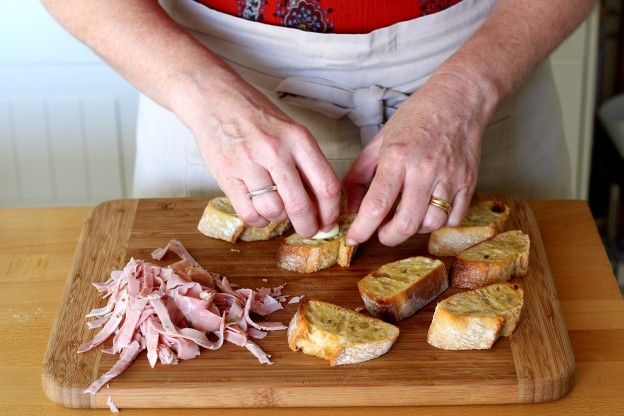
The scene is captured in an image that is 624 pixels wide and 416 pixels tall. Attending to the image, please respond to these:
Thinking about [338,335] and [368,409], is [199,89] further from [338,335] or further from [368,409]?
[368,409]

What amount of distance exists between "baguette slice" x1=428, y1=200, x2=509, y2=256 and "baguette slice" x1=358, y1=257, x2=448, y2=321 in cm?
8

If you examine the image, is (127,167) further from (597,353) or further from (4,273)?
(597,353)

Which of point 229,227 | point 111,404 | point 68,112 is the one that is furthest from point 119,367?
point 68,112

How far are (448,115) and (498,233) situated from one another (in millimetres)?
251

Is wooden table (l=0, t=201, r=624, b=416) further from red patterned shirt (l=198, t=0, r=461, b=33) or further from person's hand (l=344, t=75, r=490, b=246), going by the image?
red patterned shirt (l=198, t=0, r=461, b=33)

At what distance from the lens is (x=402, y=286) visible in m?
1.55

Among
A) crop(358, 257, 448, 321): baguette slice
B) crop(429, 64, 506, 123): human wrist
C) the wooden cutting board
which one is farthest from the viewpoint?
crop(429, 64, 506, 123): human wrist

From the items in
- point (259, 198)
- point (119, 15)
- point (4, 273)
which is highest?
point (119, 15)

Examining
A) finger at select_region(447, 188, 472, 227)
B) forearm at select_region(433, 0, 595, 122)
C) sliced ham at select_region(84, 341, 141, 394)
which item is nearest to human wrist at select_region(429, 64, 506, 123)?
forearm at select_region(433, 0, 595, 122)

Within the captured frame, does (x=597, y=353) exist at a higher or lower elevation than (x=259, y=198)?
lower

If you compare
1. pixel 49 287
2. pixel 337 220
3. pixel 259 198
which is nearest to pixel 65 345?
pixel 49 287

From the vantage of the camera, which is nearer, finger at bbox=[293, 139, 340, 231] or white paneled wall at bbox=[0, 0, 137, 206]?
finger at bbox=[293, 139, 340, 231]

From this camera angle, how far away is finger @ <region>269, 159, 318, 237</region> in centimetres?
152

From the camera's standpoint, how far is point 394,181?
1535mm
